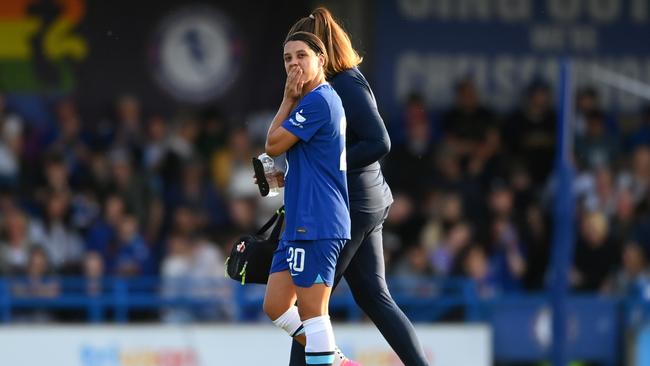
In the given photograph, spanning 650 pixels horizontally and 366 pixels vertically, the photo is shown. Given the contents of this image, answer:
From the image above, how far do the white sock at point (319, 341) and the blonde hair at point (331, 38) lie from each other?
1187 mm

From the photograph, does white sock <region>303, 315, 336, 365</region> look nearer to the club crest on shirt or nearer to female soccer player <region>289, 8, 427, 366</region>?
female soccer player <region>289, 8, 427, 366</region>

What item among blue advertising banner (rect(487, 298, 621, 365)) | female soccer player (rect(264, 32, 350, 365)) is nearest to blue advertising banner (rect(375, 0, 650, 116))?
blue advertising banner (rect(487, 298, 621, 365))

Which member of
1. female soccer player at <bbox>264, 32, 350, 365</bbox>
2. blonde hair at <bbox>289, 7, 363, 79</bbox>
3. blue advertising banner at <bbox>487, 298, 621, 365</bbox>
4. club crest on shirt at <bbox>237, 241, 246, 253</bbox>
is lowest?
blue advertising banner at <bbox>487, 298, 621, 365</bbox>

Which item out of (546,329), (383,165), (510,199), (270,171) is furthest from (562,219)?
(270,171)

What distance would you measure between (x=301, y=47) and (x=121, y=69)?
1006cm

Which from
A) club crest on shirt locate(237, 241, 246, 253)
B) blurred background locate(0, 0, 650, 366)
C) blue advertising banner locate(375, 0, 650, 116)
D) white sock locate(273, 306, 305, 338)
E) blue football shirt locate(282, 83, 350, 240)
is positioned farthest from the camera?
blue advertising banner locate(375, 0, 650, 116)

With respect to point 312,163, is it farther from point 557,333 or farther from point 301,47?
point 557,333

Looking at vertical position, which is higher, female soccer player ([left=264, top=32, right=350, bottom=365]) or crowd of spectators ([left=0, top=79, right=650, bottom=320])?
female soccer player ([left=264, top=32, right=350, bottom=365])

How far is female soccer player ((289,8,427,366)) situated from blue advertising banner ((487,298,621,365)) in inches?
281

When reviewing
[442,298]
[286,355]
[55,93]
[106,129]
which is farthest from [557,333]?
[55,93]

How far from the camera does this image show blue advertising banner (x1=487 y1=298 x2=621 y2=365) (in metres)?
14.7

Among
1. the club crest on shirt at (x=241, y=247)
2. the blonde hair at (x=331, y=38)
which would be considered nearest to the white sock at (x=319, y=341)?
the club crest on shirt at (x=241, y=247)

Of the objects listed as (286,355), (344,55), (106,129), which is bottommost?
(286,355)

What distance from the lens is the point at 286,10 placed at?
1717 centimetres
